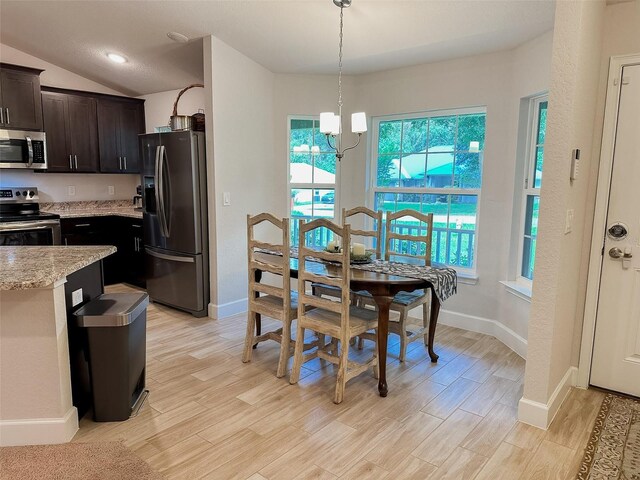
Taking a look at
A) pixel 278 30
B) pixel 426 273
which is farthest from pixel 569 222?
pixel 278 30

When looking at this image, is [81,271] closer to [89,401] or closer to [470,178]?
[89,401]

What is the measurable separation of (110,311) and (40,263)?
414 millimetres

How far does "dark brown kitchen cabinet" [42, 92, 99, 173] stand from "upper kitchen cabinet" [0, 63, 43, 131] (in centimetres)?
16

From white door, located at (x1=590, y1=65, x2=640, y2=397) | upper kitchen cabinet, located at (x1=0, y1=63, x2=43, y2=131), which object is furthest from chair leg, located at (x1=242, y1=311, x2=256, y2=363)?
upper kitchen cabinet, located at (x1=0, y1=63, x2=43, y2=131)

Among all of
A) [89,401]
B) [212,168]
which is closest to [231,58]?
[212,168]

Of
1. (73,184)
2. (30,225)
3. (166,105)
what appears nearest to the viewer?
(30,225)

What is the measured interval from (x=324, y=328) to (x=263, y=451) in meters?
0.81

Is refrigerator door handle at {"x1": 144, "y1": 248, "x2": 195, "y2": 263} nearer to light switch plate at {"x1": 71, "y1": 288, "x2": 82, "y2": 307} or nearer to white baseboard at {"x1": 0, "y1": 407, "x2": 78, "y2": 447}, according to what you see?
light switch plate at {"x1": 71, "y1": 288, "x2": 82, "y2": 307}

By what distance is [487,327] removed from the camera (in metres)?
3.79

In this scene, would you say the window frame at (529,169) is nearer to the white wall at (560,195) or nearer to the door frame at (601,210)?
the door frame at (601,210)

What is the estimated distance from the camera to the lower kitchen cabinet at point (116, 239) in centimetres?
490

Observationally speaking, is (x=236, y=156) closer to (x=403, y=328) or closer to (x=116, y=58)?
(x=116, y=58)

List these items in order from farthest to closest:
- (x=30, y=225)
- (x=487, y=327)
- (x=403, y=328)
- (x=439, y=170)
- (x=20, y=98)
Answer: (x=20, y=98), (x=30, y=225), (x=439, y=170), (x=487, y=327), (x=403, y=328)

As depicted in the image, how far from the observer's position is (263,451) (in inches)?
83.9
